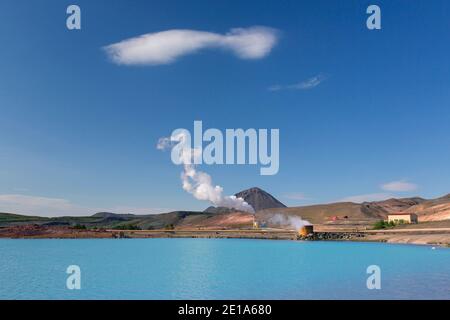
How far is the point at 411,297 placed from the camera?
122ft

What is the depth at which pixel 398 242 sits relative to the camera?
5458 inches

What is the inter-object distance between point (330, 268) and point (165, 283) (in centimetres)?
2726

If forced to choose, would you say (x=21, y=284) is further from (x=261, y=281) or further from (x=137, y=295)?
(x=261, y=281)
